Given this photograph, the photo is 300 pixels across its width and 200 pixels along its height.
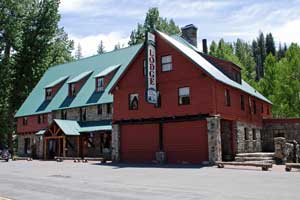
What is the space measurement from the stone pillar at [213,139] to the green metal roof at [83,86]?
42.7 ft

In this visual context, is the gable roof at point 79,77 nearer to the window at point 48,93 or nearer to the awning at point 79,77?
the awning at point 79,77

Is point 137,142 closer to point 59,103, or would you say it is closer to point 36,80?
point 59,103

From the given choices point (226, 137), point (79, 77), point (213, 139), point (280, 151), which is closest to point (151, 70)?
point (213, 139)

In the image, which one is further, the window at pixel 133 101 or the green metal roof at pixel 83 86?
the green metal roof at pixel 83 86

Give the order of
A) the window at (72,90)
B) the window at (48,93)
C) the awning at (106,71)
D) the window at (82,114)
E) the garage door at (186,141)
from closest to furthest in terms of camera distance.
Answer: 1. the garage door at (186,141)
2. the awning at (106,71)
3. the window at (82,114)
4. the window at (72,90)
5. the window at (48,93)

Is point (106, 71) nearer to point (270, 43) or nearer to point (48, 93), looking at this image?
point (48, 93)

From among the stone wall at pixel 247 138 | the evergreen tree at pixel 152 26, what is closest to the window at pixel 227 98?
the stone wall at pixel 247 138

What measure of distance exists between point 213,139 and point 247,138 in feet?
27.2

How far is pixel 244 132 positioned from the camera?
33.0 metres

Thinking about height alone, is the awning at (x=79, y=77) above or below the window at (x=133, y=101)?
above

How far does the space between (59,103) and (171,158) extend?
1954 cm

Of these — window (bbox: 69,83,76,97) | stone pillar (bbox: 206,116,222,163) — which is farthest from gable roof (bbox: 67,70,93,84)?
stone pillar (bbox: 206,116,222,163)

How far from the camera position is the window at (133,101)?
3156 centimetres

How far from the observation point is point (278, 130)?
1486 inches
